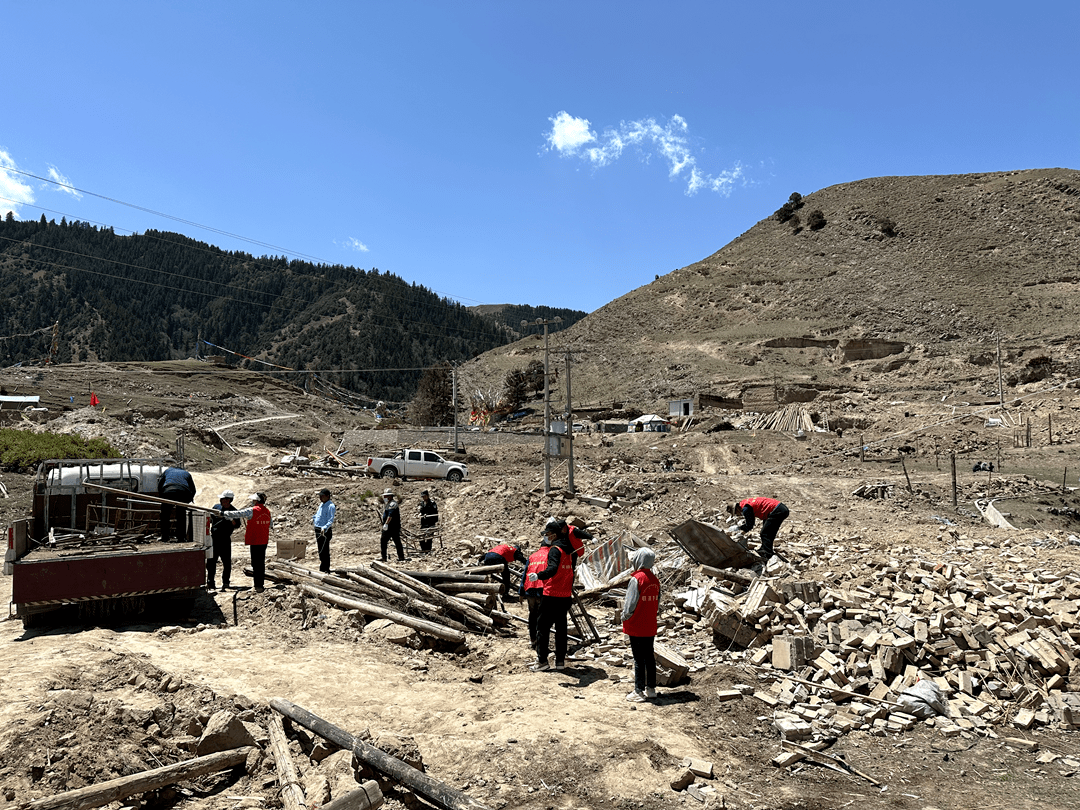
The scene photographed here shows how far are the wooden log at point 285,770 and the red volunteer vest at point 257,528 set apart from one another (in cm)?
506

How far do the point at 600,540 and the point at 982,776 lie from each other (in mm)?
9249

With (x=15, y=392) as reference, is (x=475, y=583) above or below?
below

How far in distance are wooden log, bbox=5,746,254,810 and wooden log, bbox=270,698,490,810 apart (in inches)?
17.9

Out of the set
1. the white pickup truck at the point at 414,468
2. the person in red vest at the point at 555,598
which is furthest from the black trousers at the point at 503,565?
the white pickup truck at the point at 414,468

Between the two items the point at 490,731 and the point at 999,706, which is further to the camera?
the point at 999,706

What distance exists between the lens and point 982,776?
16.7ft

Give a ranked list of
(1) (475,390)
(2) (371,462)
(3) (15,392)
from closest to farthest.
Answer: (2) (371,462) < (3) (15,392) < (1) (475,390)

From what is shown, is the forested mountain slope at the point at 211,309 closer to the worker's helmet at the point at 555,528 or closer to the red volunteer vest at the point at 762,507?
the red volunteer vest at the point at 762,507

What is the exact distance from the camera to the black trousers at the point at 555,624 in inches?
278

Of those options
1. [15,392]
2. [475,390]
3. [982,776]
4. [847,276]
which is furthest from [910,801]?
[847,276]

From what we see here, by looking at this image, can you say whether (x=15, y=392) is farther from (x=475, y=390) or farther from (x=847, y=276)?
(x=847, y=276)

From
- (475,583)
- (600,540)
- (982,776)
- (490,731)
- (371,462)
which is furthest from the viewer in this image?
(371,462)

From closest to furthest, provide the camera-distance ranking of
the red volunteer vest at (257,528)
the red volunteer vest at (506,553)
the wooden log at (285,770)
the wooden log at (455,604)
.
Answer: the wooden log at (285,770), the wooden log at (455,604), the red volunteer vest at (257,528), the red volunteer vest at (506,553)

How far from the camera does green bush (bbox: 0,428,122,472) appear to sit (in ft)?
70.2
